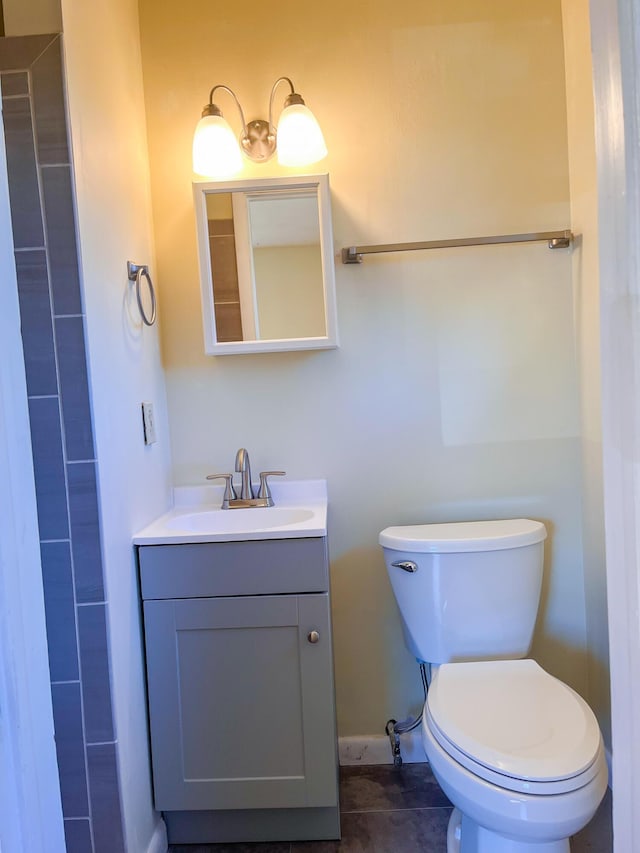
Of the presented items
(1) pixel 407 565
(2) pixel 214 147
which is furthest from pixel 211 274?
(1) pixel 407 565

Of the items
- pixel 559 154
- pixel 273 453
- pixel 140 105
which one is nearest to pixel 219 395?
pixel 273 453

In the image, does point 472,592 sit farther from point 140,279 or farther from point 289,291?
point 140,279

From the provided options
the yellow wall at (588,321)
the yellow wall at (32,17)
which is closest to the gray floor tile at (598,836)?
the yellow wall at (588,321)

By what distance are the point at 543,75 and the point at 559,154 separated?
9.4 inches

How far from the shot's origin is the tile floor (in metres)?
1.45

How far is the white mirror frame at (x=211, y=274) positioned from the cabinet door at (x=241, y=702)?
27.7 inches

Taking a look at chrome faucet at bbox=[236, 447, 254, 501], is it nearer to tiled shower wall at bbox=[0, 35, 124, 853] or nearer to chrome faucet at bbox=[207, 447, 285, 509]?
chrome faucet at bbox=[207, 447, 285, 509]

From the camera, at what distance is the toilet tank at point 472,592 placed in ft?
4.91

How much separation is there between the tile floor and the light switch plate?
1098mm

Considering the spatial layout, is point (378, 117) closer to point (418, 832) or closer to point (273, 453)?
point (273, 453)

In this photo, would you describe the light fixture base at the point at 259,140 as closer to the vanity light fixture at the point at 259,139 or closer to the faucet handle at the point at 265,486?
the vanity light fixture at the point at 259,139

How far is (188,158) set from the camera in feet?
5.60

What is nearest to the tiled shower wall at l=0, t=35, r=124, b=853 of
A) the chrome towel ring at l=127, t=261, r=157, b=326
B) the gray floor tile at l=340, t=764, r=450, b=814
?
the chrome towel ring at l=127, t=261, r=157, b=326

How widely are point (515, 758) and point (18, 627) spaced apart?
95 centimetres
